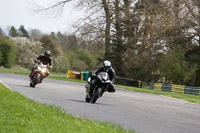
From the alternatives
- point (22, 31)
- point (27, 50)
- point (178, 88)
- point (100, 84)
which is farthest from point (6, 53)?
point (22, 31)

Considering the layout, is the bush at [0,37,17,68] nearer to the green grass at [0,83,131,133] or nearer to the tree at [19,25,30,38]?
the green grass at [0,83,131,133]

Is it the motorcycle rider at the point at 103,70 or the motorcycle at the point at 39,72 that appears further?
the motorcycle at the point at 39,72

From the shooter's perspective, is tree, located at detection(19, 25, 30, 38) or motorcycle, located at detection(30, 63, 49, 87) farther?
tree, located at detection(19, 25, 30, 38)

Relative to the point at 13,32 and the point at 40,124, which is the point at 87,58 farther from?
the point at 40,124

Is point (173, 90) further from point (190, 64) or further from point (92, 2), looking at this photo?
point (92, 2)

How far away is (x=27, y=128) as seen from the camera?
727 cm

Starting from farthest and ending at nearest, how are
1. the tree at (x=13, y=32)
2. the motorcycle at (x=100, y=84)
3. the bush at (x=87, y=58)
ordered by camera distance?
the tree at (x=13, y=32)
the bush at (x=87, y=58)
the motorcycle at (x=100, y=84)

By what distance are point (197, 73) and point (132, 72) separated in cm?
866

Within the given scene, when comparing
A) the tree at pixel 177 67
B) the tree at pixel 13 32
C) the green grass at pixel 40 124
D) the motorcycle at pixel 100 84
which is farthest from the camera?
the tree at pixel 13 32

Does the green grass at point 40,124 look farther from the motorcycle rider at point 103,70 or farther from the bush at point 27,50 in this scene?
the bush at point 27,50

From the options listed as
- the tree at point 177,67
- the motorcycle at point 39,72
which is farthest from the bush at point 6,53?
the motorcycle at point 39,72

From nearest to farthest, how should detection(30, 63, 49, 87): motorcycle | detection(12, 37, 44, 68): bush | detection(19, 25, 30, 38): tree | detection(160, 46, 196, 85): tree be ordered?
detection(30, 63, 49, 87): motorcycle < detection(160, 46, 196, 85): tree < detection(12, 37, 44, 68): bush < detection(19, 25, 30, 38): tree

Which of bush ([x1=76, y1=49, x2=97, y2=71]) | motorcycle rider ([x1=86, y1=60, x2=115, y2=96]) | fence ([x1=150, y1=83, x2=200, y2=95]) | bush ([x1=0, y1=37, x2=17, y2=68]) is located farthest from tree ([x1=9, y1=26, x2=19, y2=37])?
motorcycle rider ([x1=86, y1=60, x2=115, y2=96])

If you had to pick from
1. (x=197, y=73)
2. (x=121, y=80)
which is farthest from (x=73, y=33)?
(x=197, y=73)
